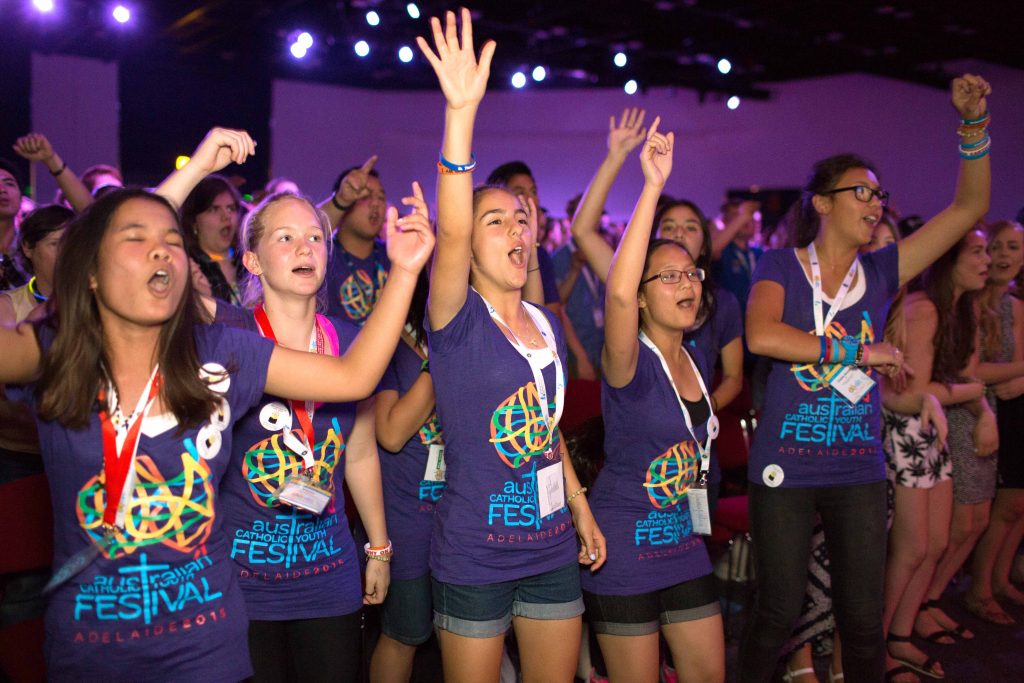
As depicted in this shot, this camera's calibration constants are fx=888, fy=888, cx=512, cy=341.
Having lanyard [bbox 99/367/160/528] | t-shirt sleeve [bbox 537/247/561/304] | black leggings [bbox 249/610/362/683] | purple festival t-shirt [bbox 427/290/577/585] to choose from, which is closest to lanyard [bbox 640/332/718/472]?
purple festival t-shirt [bbox 427/290/577/585]

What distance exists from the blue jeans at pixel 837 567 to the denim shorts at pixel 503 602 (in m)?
0.92

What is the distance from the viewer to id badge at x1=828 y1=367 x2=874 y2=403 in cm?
311

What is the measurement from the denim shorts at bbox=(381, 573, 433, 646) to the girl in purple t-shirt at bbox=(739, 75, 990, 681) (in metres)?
1.15

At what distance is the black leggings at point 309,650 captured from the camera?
7.66 feet

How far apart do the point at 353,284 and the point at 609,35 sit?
8.25m

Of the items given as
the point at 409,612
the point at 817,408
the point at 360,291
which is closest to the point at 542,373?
the point at 409,612

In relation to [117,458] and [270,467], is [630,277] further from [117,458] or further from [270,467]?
[117,458]

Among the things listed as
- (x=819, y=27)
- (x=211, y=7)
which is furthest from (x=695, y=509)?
(x=211, y=7)

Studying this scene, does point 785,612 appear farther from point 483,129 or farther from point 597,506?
point 483,129

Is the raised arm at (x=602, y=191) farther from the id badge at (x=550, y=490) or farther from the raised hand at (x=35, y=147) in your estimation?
the raised hand at (x=35, y=147)

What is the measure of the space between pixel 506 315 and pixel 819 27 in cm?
936

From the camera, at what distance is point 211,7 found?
11.0 metres

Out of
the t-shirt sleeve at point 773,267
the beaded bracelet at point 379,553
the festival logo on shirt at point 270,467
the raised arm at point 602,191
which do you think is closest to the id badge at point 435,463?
the beaded bracelet at point 379,553

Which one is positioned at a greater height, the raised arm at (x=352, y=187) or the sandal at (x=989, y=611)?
the raised arm at (x=352, y=187)
